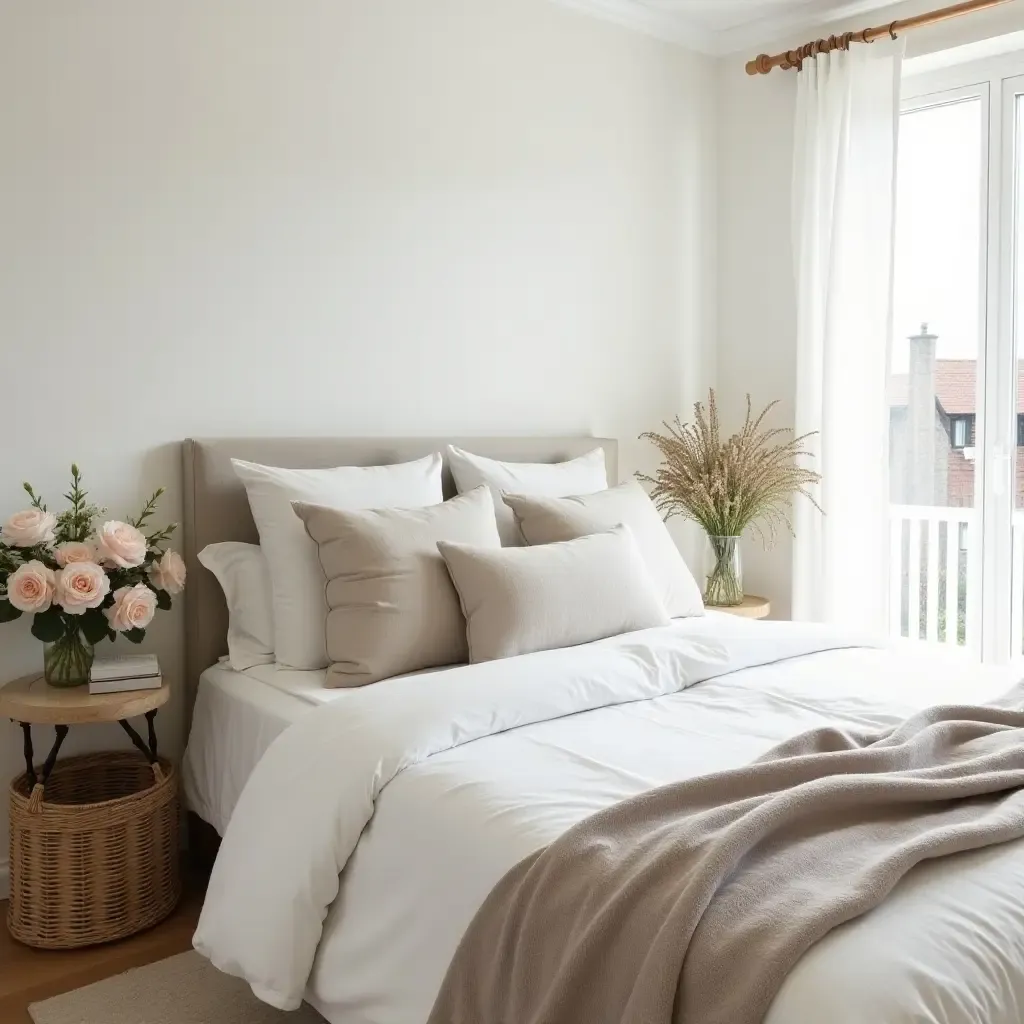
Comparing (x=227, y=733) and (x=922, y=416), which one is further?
(x=922, y=416)

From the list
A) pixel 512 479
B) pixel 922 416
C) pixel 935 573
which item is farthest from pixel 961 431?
pixel 512 479

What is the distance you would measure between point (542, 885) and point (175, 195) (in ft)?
7.03

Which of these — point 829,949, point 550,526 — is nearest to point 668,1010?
point 829,949

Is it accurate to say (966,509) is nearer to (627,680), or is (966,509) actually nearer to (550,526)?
(550,526)

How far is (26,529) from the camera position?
239 centimetres

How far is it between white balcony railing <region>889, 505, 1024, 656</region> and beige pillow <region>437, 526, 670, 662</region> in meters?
1.55

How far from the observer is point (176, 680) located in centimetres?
287

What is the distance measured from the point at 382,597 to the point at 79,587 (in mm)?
685

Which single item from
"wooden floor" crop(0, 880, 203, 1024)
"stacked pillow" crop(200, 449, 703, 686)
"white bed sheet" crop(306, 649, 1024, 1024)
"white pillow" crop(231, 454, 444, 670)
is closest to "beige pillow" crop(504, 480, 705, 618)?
"stacked pillow" crop(200, 449, 703, 686)

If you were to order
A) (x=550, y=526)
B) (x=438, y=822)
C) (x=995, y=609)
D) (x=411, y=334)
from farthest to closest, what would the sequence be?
(x=995, y=609) → (x=411, y=334) → (x=550, y=526) → (x=438, y=822)

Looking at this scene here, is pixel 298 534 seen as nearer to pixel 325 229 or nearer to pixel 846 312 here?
pixel 325 229

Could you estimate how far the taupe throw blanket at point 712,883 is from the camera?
1268 millimetres

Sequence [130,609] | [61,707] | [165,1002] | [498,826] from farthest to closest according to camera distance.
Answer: [130,609] → [61,707] → [165,1002] → [498,826]

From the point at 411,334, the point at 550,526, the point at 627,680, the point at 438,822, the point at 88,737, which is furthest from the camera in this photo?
the point at 411,334
